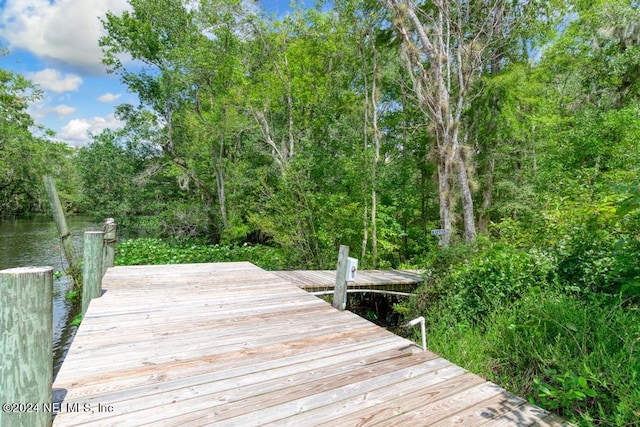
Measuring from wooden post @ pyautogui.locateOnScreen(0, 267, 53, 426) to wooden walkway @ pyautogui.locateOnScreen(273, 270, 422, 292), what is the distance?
4208 mm

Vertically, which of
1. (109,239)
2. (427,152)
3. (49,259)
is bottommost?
(49,259)

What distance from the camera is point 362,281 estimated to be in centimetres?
627

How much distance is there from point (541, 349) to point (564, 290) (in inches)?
57.3

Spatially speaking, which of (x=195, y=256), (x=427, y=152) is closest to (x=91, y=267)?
(x=195, y=256)

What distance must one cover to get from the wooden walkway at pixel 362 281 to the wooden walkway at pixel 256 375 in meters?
2.34

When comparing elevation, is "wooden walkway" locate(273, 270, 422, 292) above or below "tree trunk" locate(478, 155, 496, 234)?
below

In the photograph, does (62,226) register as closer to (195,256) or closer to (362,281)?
(195,256)

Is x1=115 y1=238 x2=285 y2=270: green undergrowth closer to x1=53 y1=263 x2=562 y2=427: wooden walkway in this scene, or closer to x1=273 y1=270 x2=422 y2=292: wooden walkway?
x1=273 y1=270 x2=422 y2=292: wooden walkway

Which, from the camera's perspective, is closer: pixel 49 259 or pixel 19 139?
pixel 49 259

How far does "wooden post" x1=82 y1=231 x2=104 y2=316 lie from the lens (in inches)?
130

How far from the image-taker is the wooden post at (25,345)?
4.39 ft

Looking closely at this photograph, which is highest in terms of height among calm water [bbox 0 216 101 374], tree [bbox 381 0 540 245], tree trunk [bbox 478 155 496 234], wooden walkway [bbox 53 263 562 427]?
tree [bbox 381 0 540 245]

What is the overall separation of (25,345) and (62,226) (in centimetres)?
689

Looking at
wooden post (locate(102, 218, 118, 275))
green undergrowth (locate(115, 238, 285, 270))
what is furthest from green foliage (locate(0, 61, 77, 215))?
wooden post (locate(102, 218, 118, 275))
